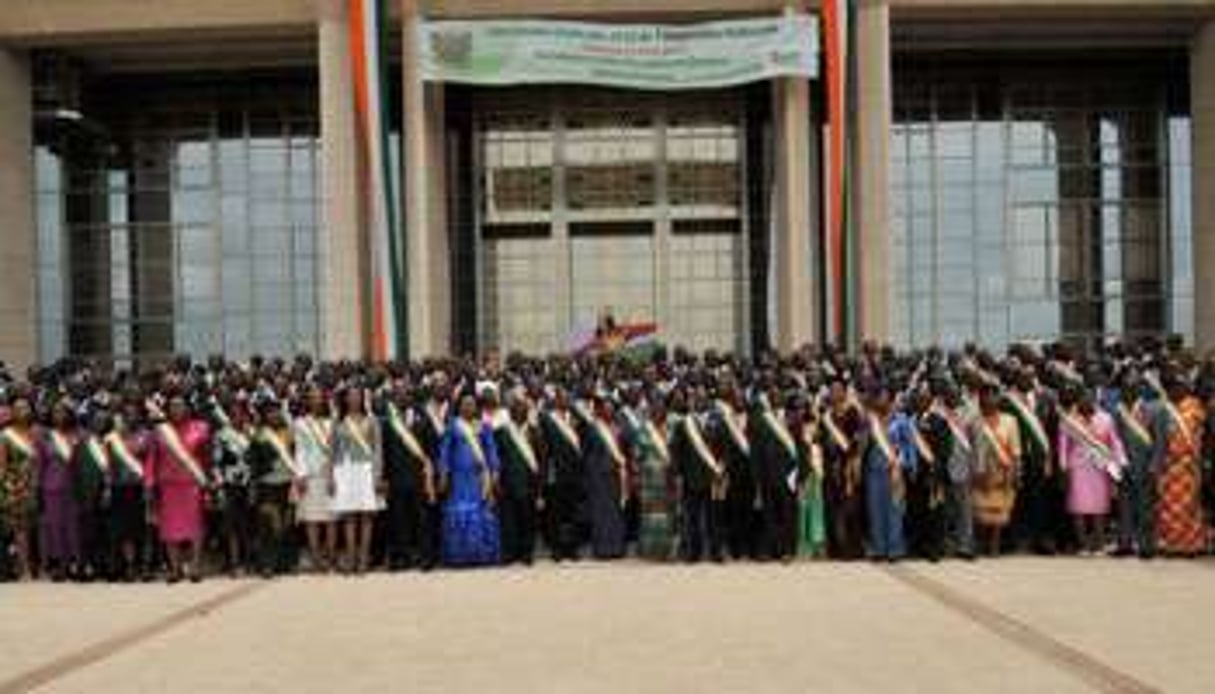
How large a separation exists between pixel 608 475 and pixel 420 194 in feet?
37.7

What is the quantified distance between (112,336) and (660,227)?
9414 mm

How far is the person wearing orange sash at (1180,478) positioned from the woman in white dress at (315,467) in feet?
24.1

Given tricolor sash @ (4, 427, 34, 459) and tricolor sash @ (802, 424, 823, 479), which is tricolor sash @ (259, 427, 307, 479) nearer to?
tricolor sash @ (4, 427, 34, 459)

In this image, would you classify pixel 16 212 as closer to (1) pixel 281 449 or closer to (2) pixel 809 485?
(1) pixel 281 449

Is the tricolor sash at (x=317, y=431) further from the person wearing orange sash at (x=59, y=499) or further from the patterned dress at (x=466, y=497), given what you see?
the person wearing orange sash at (x=59, y=499)

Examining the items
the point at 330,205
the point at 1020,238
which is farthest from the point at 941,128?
the point at 330,205

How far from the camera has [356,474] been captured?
16797mm

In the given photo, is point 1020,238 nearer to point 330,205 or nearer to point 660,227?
point 660,227

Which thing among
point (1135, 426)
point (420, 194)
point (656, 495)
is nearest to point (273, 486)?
point (656, 495)

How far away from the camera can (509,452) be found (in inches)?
679

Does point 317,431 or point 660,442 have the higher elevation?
point 317,431

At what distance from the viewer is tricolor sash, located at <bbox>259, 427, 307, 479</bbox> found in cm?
1688

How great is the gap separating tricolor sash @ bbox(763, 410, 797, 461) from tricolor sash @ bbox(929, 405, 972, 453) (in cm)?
131

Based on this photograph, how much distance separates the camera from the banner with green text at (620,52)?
26875 mm
